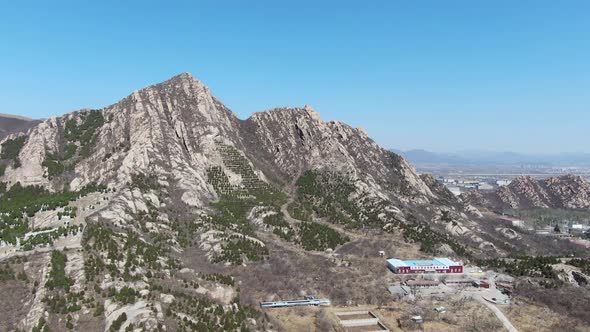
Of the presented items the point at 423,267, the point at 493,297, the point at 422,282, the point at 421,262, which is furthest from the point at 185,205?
the point at 493,297

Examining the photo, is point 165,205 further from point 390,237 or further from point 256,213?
point 390,237

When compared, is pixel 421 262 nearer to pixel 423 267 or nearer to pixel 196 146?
pixel 423 267

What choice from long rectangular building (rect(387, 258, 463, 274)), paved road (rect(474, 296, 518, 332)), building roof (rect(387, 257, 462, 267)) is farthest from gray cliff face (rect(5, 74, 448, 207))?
paved road (rect(474, 296, 518, 332))

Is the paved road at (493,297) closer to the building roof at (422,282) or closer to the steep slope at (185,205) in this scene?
the building roof at (422,282)

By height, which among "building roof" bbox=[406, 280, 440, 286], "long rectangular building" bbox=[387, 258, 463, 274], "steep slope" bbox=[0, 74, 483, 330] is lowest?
"building roof" bbox=[406, 280, 440, 286]

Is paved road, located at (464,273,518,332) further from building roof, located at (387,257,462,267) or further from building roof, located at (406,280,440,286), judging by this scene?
building roof, located at (387,257,462,267)

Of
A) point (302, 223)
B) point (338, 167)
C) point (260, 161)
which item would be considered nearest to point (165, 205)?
point (302, 223)

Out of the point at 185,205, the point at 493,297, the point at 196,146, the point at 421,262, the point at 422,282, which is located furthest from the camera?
the point at 196,146
